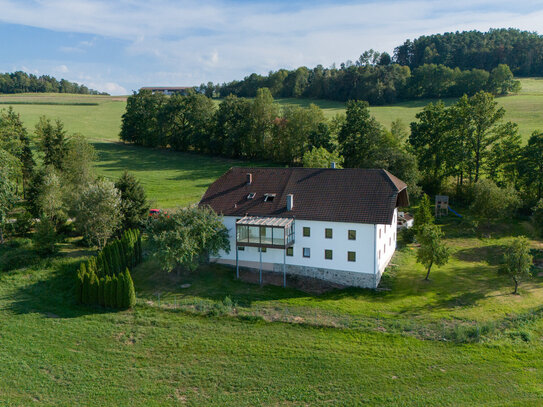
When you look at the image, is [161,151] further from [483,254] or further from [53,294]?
[483,254]

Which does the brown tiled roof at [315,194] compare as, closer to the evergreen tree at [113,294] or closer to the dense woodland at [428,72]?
the evergreen tree at [113,294]

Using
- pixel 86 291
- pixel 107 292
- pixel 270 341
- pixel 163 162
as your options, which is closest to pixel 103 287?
pixel 107 292

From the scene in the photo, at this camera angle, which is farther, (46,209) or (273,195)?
(46,209)

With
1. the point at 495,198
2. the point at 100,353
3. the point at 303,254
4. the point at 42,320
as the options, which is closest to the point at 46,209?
the point at 42,320

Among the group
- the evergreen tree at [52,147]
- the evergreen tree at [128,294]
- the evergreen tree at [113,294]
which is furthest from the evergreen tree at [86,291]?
the evergreen tree at [52,147]

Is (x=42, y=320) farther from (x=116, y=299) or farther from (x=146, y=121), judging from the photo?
(x=146, y=121)
